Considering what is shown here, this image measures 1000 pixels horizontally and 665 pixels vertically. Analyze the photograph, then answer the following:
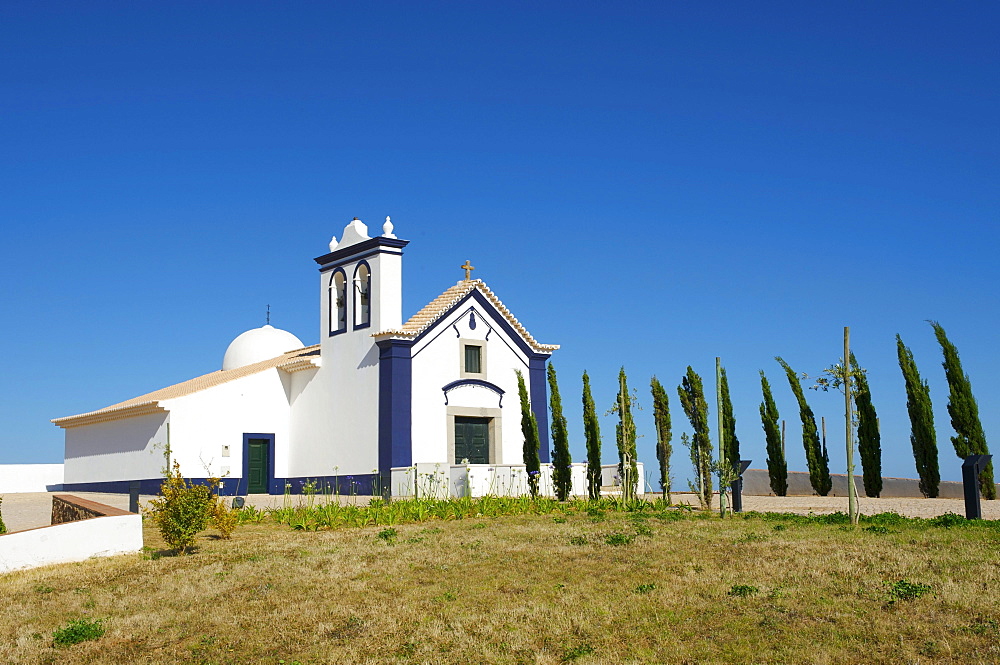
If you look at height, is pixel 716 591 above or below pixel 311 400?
below

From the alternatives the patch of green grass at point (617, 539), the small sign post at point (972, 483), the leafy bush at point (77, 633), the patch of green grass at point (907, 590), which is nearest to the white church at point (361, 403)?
the patch of green grass at point (617, 539)

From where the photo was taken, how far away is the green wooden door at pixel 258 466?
29000 millimetres

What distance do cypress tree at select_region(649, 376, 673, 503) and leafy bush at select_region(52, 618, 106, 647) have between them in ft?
40.0

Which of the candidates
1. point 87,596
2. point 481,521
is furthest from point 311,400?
point 87,596

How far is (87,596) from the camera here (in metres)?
12.2

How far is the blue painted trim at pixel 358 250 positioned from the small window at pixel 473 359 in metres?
3.47

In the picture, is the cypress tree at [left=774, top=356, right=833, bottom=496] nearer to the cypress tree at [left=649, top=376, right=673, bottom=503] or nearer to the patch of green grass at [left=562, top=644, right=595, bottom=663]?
the cypress tree at [left=649, top=376, right=673, bottom=503]

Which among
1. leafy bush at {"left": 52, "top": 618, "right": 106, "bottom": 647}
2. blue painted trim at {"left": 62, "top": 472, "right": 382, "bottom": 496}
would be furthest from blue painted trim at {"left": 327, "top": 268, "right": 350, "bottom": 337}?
leafy bush at {"left": 52, "top": 618, "right": 106, "bottom": 647}

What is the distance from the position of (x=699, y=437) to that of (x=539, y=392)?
1120cm

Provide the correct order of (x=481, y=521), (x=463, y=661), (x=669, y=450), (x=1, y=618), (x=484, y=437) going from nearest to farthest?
(x=463, y=661) → (x=1, y=618) → (x=481, y=521) → (x=669, y=450) → (x=484, y=437)

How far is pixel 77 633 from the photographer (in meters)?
10.4

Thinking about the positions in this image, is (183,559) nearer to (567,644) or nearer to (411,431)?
(567,644)

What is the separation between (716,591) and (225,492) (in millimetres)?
20285

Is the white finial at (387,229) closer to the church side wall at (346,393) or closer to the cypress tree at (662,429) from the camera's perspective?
the church side wall at (346,393)
